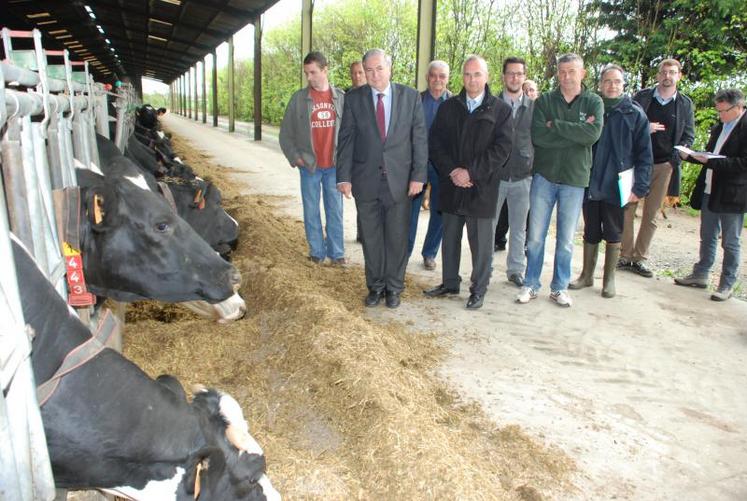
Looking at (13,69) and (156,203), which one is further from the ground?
(13,69)

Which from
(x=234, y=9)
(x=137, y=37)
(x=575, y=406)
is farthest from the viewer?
(x=137, y=37)

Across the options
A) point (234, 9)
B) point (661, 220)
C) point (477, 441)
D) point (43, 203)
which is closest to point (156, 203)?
point (43, 203)

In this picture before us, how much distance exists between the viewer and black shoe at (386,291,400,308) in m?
4.96

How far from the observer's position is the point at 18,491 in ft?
4.45

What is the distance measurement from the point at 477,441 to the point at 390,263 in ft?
7.09

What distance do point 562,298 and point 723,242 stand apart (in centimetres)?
167

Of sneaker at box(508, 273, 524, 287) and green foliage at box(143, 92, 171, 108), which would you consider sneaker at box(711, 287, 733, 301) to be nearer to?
sneaker at box(508, 273, 524, 287)

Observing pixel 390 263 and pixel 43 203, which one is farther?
pixel 390 263

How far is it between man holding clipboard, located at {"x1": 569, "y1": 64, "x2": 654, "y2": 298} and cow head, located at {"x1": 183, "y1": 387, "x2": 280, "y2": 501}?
165 inches

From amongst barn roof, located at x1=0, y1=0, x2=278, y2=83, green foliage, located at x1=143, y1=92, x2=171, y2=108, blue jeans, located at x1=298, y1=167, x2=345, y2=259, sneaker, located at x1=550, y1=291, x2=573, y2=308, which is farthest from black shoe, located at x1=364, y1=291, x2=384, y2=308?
green foliage, located at x1=143, y1=92, x2=171, y2=108

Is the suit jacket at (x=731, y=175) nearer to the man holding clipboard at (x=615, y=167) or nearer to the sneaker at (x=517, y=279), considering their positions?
the man holding clipboard at (x=615, y=167)

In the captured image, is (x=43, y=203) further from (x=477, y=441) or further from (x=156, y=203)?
(x=477, y=441)

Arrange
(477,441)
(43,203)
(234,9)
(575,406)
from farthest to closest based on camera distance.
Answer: (234,9), (575,406), (477,441), (43,203)

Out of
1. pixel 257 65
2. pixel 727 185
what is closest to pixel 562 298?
pixel 727 185
